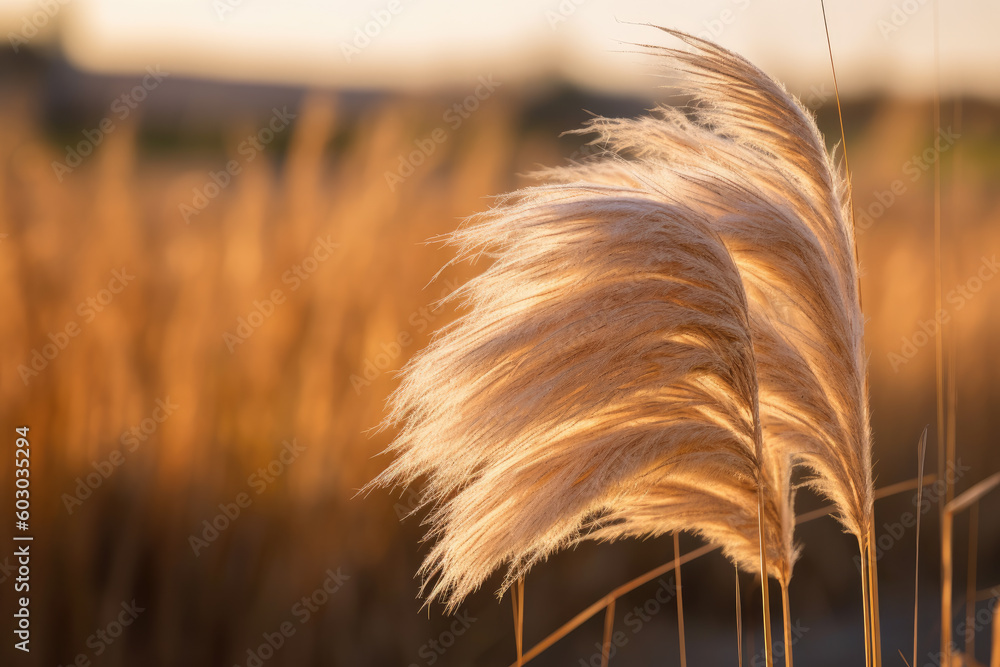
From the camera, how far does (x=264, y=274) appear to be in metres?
2.35

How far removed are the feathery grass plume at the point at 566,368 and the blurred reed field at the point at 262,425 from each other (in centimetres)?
106

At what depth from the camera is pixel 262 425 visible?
7.04ft

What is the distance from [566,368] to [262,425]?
1627 millimetres

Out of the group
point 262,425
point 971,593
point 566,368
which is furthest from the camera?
point 262,425

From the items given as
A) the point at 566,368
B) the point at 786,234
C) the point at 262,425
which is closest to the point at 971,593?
the point at 786,234

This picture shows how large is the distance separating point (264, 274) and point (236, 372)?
1.12 ft

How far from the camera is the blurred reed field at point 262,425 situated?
190 centimetres

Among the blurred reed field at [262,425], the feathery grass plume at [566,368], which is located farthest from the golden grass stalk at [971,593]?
the feathery grass plume at [566,368]

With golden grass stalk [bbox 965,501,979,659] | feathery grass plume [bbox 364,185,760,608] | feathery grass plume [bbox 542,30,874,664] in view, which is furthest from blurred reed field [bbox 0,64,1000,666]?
feathery grass plume [bbox 364,185,760,608]

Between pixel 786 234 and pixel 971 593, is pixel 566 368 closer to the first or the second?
pixel 786 234

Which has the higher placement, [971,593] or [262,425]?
[262,425]

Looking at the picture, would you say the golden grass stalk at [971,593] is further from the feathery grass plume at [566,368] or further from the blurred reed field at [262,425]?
the feathery grass plume at [566,368]

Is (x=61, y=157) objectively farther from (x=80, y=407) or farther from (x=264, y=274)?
(x=80, y=407)

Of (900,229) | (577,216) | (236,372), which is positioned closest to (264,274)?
(236,372)
